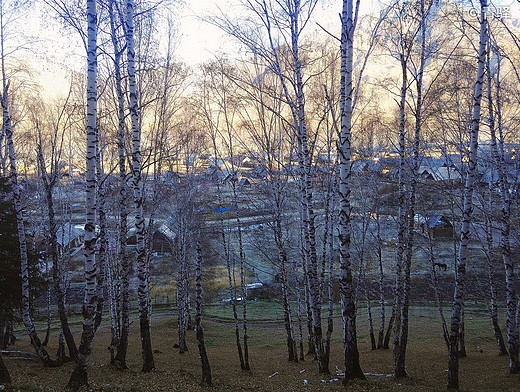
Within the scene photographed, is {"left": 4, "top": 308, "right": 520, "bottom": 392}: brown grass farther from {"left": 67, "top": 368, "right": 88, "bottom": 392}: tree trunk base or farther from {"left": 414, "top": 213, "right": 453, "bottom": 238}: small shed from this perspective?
{"left": 414, "top": 213, "right": 453, "bottom": 238}: small shed

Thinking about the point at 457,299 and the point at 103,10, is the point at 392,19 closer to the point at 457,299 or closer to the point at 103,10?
the point at 457,299

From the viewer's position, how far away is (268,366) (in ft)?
38.3

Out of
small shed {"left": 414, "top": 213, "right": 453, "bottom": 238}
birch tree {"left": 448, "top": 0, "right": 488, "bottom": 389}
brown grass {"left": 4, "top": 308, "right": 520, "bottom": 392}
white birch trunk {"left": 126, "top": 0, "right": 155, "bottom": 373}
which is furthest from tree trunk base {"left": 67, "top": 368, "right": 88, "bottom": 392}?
small shed {"left": 414, "top": 213, "right": 453, "bottom": 238}

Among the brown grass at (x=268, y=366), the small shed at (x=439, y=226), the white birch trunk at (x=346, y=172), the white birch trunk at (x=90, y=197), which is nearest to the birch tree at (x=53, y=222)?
the brown grass at (x=268, y=366)

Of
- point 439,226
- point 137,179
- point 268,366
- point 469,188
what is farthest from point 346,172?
point 439,226

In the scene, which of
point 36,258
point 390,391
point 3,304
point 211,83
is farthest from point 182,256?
point 390,391

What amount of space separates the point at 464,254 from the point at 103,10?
417 inches

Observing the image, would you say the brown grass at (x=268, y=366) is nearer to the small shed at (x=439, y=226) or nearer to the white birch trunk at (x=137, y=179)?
the white birch trunk at (x=137, y=179)

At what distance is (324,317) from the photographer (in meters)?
18.5

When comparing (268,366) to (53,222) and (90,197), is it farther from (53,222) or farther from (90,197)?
(90,197)

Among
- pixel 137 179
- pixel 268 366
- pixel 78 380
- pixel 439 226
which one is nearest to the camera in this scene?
pixel 78 380

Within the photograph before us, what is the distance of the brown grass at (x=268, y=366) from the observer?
297 inches

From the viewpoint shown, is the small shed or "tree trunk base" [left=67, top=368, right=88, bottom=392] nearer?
"tree trunk base" [left=67, top=368, right=88, bottom=392]

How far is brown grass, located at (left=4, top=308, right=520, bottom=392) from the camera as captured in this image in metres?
7.54
